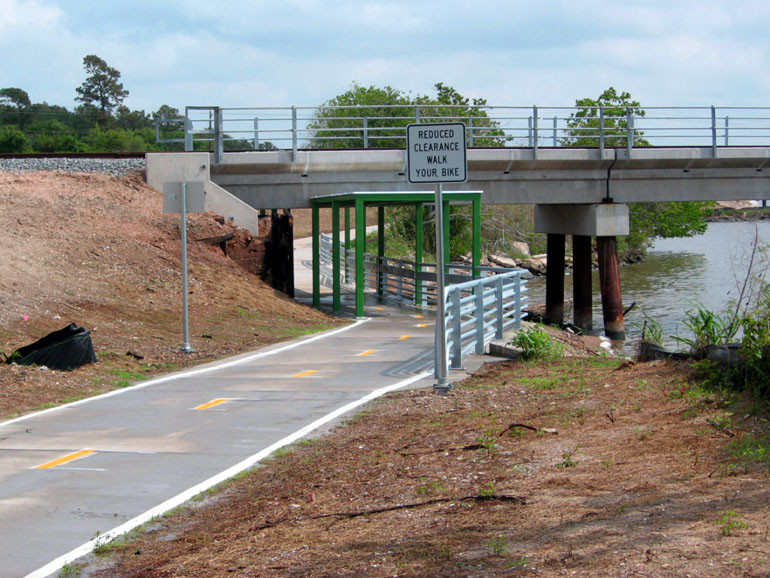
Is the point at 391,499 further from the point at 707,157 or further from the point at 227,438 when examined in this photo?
the point at 707,157

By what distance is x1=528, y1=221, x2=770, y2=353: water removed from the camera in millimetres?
31078

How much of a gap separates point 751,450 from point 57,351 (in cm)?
895

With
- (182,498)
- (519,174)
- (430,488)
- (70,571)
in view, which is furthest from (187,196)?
(519,174)

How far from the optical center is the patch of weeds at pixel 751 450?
5715 mm

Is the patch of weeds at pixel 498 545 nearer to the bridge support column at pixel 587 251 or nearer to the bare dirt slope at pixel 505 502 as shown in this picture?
the bare dirt slope at pixel 505 502

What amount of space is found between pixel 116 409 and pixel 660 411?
5621 mm

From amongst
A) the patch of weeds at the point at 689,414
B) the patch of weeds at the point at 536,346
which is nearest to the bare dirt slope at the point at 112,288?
the patch of weeds at the point at 536,346

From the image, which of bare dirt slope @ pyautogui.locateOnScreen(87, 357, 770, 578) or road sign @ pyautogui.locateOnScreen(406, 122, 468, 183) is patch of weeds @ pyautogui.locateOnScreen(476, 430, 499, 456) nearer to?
bare dirt slope @ pyautogui.locateOnScreen(87, 357, 770, 578)

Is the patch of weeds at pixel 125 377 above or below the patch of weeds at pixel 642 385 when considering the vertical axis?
below

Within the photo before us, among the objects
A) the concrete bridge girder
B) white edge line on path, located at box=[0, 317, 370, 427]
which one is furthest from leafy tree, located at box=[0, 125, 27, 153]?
white edge line on path, located at box=[0, 317, 370, 427]

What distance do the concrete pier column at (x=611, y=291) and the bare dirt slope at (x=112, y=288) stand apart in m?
10.6

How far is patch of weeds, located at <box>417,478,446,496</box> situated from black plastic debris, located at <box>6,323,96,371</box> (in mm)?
7142

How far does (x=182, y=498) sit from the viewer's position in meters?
6.68

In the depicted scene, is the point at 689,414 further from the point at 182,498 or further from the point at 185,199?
the point at 185,199
